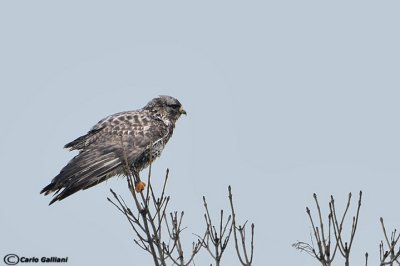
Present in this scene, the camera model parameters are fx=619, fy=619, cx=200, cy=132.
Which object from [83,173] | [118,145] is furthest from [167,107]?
[83,173]

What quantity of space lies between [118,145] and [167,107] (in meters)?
2.90

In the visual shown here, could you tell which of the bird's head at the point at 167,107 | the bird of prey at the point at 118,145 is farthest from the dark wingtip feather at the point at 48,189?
the bird's head at the point at 167,107

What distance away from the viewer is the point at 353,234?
7961mm

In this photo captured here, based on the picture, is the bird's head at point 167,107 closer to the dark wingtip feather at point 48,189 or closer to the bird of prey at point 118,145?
the bird of prey at point 118,145

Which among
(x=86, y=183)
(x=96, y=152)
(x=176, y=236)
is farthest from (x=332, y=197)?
(x=96, y=152)

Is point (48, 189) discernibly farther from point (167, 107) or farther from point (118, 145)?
point (167, 107)

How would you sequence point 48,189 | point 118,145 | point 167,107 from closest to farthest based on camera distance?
point 48,189
point 118,145
point 167,107

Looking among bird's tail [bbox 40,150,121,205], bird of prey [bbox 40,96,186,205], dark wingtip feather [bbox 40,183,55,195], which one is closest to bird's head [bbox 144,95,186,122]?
bird of prey [bbox 40,96,186,205]

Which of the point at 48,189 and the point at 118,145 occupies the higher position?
the point at 118,145

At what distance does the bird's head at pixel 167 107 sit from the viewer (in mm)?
17031

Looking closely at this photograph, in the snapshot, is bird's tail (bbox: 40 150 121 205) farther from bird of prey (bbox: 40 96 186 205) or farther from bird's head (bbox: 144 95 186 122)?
bird's head (bbox: 144 95 186 122)

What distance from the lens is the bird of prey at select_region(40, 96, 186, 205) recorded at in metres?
13.0

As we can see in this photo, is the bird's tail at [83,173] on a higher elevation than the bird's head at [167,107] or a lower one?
lower

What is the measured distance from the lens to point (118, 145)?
14.6 m
